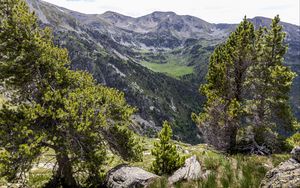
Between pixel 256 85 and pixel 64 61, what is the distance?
20.9 metres

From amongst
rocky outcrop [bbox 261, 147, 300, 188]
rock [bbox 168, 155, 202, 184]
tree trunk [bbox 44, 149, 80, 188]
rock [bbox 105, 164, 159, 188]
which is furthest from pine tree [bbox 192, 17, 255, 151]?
rocky outcrop [bbox 261, 147, 300, 188]

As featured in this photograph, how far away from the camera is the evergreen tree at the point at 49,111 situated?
15110mm

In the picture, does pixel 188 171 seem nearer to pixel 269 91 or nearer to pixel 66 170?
pixel 66 170

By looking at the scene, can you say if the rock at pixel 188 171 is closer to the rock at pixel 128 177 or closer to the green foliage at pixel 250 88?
the rock at pixel 128 177

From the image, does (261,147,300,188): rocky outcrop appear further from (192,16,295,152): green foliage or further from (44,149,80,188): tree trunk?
(192,16,295,152): green foliage

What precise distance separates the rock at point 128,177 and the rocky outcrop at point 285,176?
6.59 meters

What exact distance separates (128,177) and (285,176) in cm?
929

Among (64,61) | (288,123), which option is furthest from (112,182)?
(288,123)

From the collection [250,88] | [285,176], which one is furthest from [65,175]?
[250,88]

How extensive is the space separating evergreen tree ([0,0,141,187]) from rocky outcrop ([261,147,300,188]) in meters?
9.73

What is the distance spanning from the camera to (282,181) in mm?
7168

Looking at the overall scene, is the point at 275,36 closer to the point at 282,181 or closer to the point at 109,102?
the point at 109,102

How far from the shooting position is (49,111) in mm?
15359

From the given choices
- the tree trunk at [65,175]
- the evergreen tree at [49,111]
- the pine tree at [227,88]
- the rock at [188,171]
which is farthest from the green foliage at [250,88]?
the tree trunk at [65,175]
